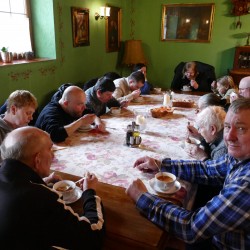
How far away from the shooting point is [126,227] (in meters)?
1.05

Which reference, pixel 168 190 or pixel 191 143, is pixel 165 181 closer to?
pixel 168 190

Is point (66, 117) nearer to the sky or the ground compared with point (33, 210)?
nearer to the ground

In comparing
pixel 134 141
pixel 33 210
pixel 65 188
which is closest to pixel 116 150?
pixel 134 141

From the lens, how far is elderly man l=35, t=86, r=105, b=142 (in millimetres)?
2010

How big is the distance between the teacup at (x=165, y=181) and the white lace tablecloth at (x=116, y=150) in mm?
110

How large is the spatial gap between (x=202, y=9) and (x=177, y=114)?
3.28m

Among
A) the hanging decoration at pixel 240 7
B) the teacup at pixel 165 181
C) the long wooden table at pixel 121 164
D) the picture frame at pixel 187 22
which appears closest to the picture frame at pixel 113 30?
the picture frame at pixel 187 22

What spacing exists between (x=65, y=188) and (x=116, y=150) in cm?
60

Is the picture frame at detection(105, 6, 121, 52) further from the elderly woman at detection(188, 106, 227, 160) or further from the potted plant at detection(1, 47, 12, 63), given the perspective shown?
the elderly woman at detection(188, 106, 227, 160)

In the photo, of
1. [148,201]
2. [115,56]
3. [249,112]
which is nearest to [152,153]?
[148,201]

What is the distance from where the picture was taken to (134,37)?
5.78m

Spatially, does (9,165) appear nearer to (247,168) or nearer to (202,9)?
(247,168)

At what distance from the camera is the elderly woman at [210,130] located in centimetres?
171

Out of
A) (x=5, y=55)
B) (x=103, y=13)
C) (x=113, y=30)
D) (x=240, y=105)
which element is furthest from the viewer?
(x=113, y=30)
